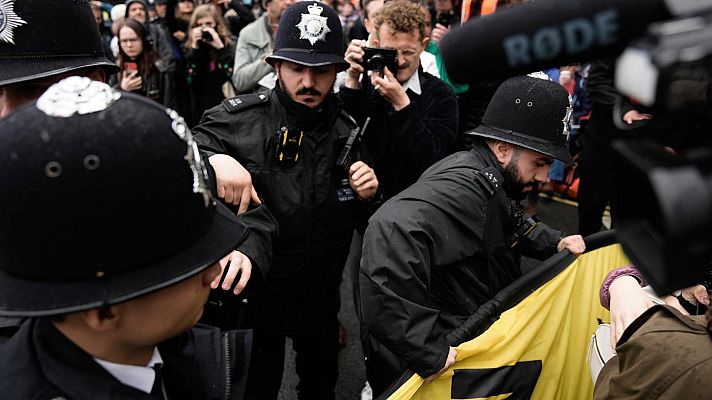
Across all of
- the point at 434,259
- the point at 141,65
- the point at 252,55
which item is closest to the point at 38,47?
the point at 434,259

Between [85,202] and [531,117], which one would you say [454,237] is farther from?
[85,202]

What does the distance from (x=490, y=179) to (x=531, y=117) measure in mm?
348

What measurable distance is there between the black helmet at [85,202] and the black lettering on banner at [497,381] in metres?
1.20

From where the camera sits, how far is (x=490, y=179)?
209cm

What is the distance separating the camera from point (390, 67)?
3.16 metres

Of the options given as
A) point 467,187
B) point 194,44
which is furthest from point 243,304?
point 194,44

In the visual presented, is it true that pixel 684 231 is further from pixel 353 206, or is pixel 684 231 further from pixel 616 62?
pixel 353 206

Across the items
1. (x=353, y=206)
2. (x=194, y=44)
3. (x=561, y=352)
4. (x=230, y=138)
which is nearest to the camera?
(x=561, y=352)

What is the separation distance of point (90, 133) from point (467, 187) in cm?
137

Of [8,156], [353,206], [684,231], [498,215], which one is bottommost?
[353,206]

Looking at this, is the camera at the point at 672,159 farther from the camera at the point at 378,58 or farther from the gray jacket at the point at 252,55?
the gray jacket at the point at 252,55

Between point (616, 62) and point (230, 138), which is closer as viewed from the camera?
point (616, 62)

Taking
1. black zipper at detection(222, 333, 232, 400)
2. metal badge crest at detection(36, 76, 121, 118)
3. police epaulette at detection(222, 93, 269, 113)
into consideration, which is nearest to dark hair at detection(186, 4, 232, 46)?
police epaulette at detection(222, 93, 269, 113)

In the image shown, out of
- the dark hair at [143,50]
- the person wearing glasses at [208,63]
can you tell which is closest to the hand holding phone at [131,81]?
the dark hair at [143,50]
